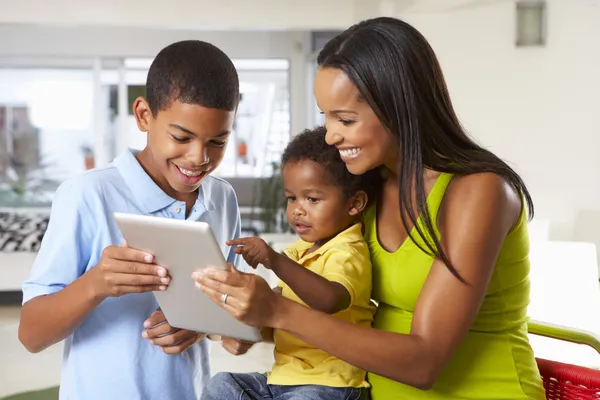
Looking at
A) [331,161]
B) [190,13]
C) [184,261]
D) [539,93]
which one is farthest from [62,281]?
[190,13]

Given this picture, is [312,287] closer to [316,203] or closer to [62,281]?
[316,203]

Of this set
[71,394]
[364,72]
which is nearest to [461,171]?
[364,72]

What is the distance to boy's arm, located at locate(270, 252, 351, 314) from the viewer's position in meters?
1.44

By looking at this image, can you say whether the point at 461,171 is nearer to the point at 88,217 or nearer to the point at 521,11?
the point at 88,217

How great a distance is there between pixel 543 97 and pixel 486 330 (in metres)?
4.71

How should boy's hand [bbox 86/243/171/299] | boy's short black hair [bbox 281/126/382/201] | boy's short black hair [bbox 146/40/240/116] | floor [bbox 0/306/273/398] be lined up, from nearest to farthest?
1. boy's hand [bbox 86/243/171/299]
2. boy's short black hair [bbox 146/40/240/116]
3. boy's short black hair [bbox 281/126/382/201]
4. floor [bbox 0/306/273/398]

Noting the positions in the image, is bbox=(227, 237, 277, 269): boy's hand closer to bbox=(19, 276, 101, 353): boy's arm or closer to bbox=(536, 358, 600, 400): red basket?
bbox=(19, 276, 101, 353): boy's arm

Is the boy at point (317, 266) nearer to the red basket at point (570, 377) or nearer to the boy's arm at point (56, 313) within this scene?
the boy's arm at point (56, 313)

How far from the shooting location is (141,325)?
153 centimetres

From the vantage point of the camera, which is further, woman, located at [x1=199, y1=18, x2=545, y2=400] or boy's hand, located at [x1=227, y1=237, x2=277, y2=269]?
boy's hand, located at [x1=227, y1=237, x2=277, y2=269]

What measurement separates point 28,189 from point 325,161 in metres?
8.38

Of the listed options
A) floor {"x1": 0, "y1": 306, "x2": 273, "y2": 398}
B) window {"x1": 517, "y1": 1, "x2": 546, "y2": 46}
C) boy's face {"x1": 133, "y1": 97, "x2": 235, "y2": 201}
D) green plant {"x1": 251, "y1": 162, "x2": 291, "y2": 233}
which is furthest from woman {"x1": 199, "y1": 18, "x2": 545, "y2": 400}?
green plant {"x1": 251, "y1": 162, "x2": 291, "y2": 233}

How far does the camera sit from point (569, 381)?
5.29 feet

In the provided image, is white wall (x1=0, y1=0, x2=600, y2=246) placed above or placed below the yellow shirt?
above
